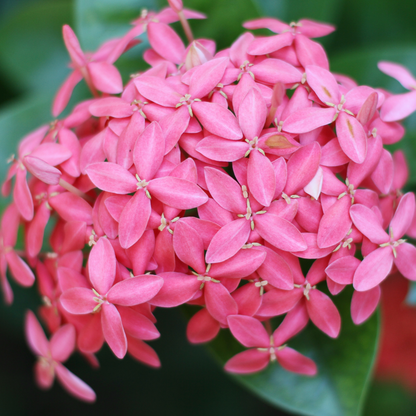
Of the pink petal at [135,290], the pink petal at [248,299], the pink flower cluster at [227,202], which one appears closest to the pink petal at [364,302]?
the pink flower cluster at [227,202]

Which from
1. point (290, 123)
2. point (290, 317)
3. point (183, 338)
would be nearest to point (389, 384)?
point (183, 338)

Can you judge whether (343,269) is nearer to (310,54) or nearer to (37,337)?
(310,54)

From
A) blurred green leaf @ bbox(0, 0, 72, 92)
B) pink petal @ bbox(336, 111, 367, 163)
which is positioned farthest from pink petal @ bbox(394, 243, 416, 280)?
blurred green leaf @ bbox(0, 0, 72, 92)

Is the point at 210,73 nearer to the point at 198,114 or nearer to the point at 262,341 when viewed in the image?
the point at 198,114

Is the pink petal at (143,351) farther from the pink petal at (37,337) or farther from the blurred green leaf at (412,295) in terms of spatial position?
the blurred green leaf at (412,295)

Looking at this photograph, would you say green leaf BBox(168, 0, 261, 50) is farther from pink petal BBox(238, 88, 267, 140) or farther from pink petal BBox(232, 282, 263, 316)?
pink petal BBox(232, 282, 263, 316)

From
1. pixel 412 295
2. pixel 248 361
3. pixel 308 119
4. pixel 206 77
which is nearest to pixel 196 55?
pixel 206 77
